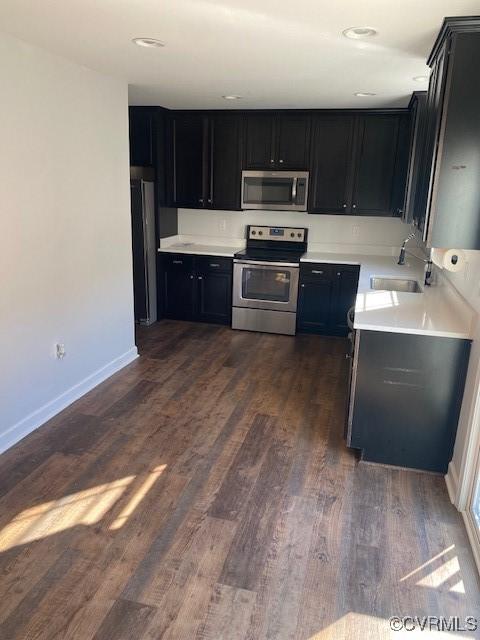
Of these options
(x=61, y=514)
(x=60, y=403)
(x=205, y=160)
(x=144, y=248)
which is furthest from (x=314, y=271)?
(x=61, y=514)

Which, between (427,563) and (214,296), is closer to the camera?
(427,563)

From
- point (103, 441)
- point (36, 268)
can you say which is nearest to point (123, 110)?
point (36, 268)

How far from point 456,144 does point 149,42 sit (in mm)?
1752

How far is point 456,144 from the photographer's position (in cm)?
238

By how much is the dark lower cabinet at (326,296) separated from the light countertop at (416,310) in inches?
29.7

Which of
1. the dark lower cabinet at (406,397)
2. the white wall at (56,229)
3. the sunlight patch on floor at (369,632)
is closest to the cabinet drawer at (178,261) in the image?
the white wall at (56,229)

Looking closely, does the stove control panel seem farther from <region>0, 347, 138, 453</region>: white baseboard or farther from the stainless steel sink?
<region>0, 347, 138, 453</region>: white baseboard

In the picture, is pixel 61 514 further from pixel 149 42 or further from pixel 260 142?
pixel 260 142

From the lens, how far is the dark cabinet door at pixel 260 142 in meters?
5.10

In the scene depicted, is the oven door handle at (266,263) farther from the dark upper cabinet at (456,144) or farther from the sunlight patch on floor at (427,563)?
the sunlight patch on floor at (427,563)

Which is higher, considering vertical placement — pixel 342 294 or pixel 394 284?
pixel 394 284

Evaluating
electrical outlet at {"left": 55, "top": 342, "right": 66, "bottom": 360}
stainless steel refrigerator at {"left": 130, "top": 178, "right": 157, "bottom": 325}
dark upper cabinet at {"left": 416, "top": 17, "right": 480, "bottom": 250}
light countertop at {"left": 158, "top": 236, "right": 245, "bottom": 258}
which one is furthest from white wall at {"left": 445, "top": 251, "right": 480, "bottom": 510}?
stainless steel refrigerator at {"left": 130, "top": 178, "right": 157, "bottom": 325}

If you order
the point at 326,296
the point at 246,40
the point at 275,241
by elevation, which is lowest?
the point at 326,296

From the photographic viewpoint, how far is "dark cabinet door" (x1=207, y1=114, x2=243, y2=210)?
5.20 m
